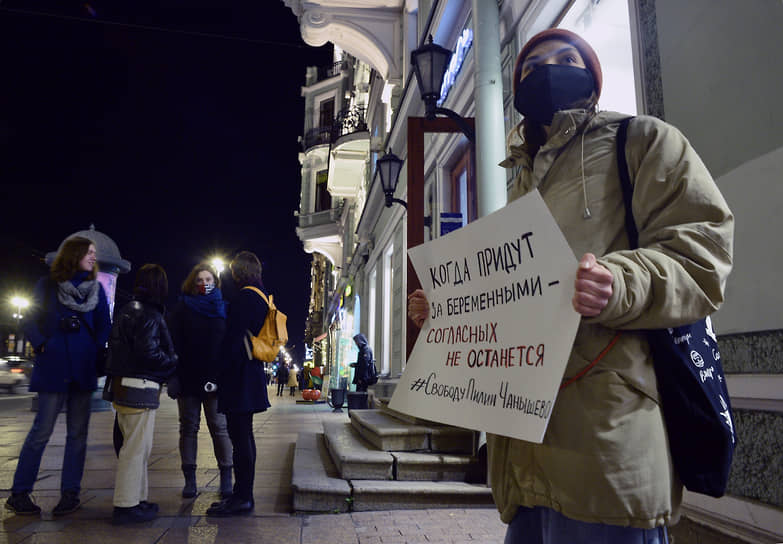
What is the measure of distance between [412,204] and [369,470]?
9.58 feet

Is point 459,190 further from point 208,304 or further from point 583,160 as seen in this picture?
point 583,160

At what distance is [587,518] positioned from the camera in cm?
121

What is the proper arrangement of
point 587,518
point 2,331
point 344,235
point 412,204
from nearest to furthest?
point 587,518 → point 412,204 → point 344,235 → point 2,331

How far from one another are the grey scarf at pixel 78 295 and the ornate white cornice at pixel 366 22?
1043cm

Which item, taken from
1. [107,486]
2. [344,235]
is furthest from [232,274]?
A: [344,235]

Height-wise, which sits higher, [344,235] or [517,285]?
[344,235]

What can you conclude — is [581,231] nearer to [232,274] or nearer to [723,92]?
[723,92]

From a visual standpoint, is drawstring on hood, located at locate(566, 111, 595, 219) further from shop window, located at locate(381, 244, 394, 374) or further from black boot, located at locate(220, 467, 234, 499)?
shop window, located at locate(381, 244, 394, 374)

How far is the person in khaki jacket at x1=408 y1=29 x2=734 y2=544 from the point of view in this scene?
1148 mm

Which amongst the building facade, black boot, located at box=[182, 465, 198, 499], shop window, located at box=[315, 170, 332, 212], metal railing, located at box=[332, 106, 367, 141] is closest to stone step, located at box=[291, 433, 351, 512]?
black boot, located at box=[182, 465, 198, 499]

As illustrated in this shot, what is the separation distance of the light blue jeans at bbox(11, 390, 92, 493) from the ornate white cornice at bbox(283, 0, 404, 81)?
11106 mm

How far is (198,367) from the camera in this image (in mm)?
4715

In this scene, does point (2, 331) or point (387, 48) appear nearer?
point (387, 48)

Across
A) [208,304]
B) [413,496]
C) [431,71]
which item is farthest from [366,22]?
[413,496]
